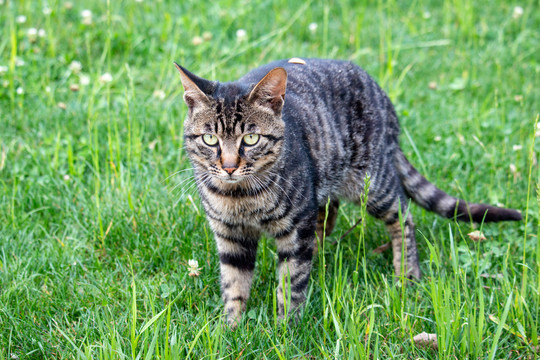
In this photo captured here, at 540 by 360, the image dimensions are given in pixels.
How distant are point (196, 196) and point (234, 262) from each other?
2.44 ft

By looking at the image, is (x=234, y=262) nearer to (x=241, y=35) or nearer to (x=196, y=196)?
(x=196, y=196)

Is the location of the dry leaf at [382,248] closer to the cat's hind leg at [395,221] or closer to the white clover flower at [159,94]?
the cat's hind leg at [395,221]

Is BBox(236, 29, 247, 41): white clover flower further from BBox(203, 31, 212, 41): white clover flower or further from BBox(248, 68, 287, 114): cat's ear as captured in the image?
BBox(248, 68, 287, 114): cat's ear

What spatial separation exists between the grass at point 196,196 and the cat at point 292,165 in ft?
0.55

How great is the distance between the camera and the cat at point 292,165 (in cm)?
276

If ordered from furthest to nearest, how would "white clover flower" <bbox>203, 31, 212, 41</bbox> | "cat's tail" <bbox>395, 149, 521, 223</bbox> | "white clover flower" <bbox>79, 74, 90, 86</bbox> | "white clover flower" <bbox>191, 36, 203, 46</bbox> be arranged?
"white clover flower" <bbox>203, 31, 212, 41</bbox>, "white clover flower" <bbox>191, 36, 203, 46</bbox>, "white clover flower" <bbox>79, 74, 90, 86</bbox>, "cat's tail" <bbox>395, 149, 521, 223</bbox>

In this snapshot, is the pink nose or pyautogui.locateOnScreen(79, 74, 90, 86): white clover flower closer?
the pink nose

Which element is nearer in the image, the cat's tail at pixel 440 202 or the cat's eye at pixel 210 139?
the cat's eye at pixel 210 139

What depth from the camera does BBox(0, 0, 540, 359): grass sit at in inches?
102

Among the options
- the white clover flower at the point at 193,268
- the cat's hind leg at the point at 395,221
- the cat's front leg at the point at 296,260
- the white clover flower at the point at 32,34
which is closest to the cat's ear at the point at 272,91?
the cat's front leg at the point at 296,260

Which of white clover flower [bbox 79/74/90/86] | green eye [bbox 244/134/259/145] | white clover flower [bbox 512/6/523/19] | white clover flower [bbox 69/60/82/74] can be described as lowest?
green eye [bbox 244/134/259/145]

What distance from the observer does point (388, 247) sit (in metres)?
3.64

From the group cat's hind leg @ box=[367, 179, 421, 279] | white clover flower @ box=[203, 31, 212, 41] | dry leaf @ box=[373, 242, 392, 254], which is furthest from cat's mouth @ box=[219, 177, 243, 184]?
white clover flower @ box=[203, 31, 212, 41]

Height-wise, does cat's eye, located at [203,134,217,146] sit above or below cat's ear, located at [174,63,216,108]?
below
